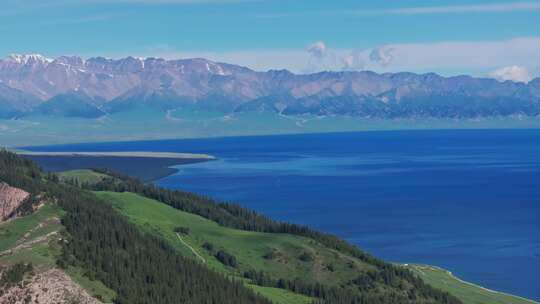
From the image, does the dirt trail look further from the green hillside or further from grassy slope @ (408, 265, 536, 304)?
grassy slope @ (408, 265, 536, 304)

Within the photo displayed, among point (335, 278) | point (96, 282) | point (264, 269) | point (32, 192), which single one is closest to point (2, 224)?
point (32, 192)

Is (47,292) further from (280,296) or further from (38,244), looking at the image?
(280,296)

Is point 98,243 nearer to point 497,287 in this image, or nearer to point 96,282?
point 96,282

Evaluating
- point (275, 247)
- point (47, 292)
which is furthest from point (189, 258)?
point (47, 292)

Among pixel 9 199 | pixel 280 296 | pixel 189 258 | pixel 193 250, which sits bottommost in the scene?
pixel 280 296

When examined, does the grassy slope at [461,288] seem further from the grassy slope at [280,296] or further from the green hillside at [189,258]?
the grassy slope at [280,296]

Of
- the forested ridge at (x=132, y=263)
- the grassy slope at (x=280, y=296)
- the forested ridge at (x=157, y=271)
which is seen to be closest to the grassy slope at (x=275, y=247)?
the grassy slope at (x=280, y=296)
